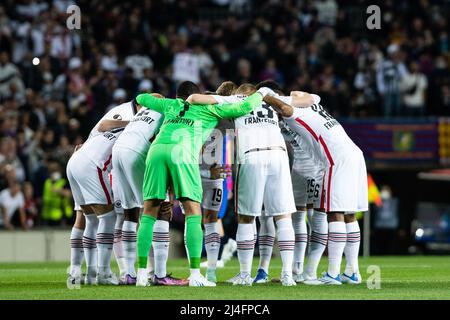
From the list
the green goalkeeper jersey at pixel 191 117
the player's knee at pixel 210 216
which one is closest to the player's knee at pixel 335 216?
the player's knee at pixel 210 216

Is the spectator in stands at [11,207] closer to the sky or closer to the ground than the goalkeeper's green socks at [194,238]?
closer to the ground

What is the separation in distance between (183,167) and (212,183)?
5.16 feet

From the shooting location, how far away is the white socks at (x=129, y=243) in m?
14.3

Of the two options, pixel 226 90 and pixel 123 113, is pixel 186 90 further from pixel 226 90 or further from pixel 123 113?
pixel 123 113

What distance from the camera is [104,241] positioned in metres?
14.4

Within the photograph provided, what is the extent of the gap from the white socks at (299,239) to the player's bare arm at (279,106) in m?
1.77

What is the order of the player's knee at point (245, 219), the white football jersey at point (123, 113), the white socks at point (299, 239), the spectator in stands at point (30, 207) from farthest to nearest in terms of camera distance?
the spectator in stands at point (30, 207) < the white socks at point (299, 239) < the white football jersey at point (123, 113) < the player's knee at point (245, 219)

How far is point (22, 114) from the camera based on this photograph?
85.0ft

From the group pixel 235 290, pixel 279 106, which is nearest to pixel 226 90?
pixel 279 106

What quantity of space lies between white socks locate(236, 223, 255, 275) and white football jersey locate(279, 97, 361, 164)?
4.75 feet

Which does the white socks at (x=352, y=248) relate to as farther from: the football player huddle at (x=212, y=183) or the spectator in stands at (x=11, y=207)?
the spectator in stands at (x=11, y=207)
